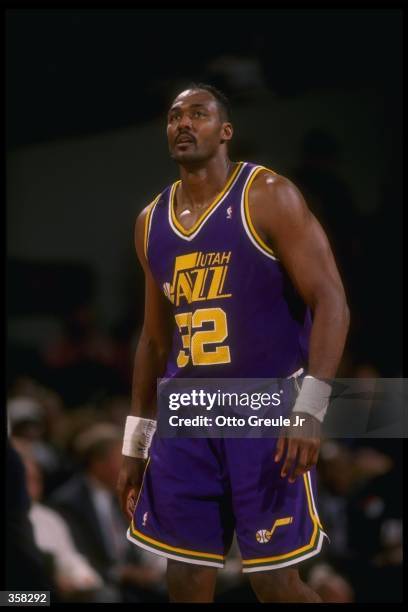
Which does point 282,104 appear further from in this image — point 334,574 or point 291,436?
point 291,436

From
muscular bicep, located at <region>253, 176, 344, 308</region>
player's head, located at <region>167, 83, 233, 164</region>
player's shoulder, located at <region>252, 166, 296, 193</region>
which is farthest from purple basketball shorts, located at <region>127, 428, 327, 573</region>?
player's head, located at <region>167, 83, 233, 164</region>

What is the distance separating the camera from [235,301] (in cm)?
301

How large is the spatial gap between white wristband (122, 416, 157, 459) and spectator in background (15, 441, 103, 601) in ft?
3.56

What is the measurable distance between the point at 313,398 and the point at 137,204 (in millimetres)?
3253

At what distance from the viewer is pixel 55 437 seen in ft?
18.0

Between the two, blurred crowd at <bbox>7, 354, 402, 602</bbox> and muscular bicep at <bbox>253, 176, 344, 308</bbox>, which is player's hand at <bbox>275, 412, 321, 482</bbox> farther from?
blurred crowd at <bbox>7, 354, 402, 602</bbox>

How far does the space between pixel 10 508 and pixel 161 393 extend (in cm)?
89

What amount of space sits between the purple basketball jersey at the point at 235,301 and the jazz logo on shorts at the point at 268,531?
0.43 m

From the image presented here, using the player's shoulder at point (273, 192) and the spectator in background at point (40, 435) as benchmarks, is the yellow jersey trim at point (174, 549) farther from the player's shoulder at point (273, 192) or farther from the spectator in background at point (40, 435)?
the spectator in background at point (40, 435)

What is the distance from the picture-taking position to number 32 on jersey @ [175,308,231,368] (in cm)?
303

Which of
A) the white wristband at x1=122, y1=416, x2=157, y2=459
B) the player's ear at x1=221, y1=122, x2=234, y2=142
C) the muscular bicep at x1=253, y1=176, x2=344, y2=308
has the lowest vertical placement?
the white wristband at x1=122, y1=416, x2=157, y2=459

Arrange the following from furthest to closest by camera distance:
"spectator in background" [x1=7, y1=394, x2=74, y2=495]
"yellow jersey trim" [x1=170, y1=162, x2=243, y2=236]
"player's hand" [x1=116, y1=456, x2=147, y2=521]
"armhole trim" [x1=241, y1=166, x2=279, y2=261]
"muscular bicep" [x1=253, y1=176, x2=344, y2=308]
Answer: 1. "spectator in background" [x1=7, y1=394, x2=74, y2=495]
2. "player's hand" [x1=116, y1=456, x2=147, y2=521]
3. "yellow jersey trim" [x1=170, y1=162, x2=243, y2=236]
4. "armhole trim" [x1=241, y1=166, x2=279, y2=261]
5. "muscular bicep" [x1=253, y1=176, x2=344, y2=308]

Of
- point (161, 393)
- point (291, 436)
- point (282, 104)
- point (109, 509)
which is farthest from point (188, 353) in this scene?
point (282, 104)

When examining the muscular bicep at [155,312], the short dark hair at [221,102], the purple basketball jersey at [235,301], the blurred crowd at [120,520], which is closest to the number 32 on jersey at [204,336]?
the purple basketball jersey at [235,301]
